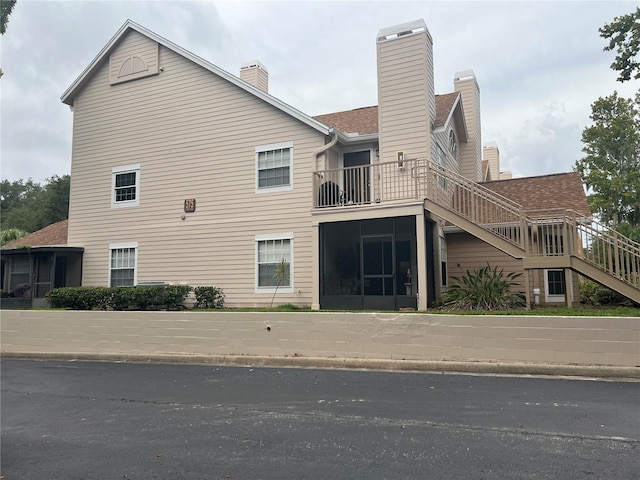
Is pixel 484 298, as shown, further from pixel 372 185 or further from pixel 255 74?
pixel 255 74

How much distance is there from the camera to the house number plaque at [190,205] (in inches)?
607

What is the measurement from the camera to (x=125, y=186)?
1670 centimetres

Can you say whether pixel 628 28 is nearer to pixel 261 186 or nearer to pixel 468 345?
pixel 468 345

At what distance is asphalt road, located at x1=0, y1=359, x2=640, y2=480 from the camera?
416cm

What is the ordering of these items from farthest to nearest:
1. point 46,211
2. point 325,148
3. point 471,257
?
point 46,211, point 471,257, point 325,148

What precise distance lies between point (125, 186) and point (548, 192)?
1441 centimetres

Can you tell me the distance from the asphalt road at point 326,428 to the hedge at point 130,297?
5339 mm

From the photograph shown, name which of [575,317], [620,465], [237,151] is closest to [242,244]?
[237,151]

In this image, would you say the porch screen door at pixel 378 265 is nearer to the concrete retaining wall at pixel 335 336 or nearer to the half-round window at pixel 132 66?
the concrete retaining wall at pixel 335 336

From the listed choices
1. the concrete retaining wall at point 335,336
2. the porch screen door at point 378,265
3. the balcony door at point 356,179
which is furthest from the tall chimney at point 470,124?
the concrete retaining wall at point 335,336

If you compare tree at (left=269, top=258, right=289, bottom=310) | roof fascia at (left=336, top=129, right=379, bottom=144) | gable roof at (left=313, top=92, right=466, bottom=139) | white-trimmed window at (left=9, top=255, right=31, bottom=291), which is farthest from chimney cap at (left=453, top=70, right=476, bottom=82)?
white-trimmed window at (left=9, top=255, right=31, bottom=291)

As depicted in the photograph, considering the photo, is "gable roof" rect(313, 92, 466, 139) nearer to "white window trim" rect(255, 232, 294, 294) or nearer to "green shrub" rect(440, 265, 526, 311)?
"white window trim" rect(255, 232, 294, 294)

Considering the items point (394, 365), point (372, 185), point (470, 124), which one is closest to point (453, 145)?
point (470, 124)

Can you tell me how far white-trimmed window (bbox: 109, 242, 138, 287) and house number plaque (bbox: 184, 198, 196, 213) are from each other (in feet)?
7.74
